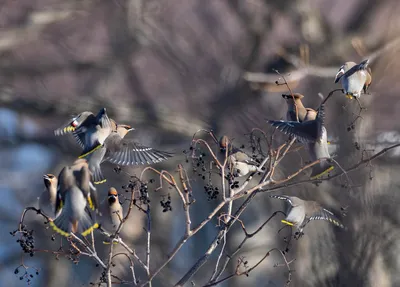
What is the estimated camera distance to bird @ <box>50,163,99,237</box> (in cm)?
154

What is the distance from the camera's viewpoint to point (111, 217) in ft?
6.53

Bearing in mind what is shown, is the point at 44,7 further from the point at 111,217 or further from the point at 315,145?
the point at 315,145

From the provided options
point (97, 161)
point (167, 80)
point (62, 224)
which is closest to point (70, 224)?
point (62, 224)

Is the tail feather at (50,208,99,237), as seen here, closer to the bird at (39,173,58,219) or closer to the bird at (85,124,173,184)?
the bird at (39,173,58,219)

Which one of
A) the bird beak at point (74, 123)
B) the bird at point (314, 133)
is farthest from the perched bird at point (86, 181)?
the bird at point (314, 133)

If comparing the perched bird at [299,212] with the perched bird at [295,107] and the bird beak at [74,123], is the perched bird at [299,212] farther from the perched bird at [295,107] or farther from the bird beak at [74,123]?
the bird beak at [74,123]

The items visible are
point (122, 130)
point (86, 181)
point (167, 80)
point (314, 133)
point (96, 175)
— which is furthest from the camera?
point (167, 80)

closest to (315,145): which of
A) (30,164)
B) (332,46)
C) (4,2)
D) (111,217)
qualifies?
(111,217)

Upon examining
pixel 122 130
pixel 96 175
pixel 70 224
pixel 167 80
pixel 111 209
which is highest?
pixel 167 80

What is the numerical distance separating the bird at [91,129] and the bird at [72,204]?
133 millimetres

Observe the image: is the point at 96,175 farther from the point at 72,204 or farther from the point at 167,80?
the point at 167,80

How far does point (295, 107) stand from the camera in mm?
1902

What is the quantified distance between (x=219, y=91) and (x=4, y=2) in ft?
4.15

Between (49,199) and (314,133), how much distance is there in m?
0.58
